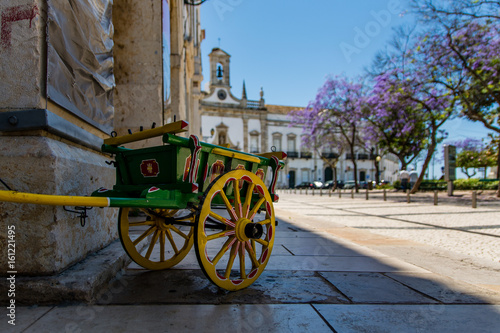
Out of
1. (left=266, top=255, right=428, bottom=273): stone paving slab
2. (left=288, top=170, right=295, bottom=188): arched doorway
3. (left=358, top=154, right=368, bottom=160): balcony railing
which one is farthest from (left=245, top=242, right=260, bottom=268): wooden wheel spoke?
(left=358, top=154, right=368, bottom=160): balcony railing

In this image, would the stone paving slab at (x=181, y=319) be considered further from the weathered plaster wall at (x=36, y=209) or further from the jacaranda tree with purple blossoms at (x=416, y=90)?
the jacaranda tree with purple blossoms at (x=416, y=90)

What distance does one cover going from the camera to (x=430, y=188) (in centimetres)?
2580

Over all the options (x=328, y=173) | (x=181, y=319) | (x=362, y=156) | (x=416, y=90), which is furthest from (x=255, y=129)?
(x=181, y=319)

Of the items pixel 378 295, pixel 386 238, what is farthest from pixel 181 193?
pixel 386 238

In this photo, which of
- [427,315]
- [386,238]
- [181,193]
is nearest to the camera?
[427,315]

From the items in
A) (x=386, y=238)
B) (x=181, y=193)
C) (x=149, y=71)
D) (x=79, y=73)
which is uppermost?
(x=149, y=71)

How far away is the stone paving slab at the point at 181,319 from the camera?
178cm

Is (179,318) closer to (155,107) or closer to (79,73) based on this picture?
(79,73)

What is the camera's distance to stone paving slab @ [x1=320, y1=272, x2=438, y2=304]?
7.64 ft

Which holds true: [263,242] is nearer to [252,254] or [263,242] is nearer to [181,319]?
[252,254]

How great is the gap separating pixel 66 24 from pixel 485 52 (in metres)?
15.4

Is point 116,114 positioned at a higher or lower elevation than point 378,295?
higher

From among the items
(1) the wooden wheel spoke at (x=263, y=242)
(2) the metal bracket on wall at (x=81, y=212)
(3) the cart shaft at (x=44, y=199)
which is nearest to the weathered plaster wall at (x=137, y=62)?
(2) the metal bracket on wall at (x=81, y=212)

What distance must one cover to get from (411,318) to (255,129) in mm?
47794
